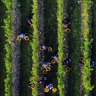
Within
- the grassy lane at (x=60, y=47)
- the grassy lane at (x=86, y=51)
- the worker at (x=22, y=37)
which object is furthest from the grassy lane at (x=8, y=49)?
the grassy lane at (x=86, y=51)

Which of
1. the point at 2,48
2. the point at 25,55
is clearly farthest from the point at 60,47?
the point at 2,48

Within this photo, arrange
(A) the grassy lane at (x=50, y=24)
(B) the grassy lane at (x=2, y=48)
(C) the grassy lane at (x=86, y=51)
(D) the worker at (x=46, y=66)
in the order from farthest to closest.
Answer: (B) the grassy lane at (x=2, y=48), (A) the grassy lane at (x=50, y=24), (D) the worker at (x=46, y=66), (C) the grassy lane at (x=86, y=51)

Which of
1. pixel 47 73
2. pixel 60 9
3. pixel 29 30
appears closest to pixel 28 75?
pixel 47 73

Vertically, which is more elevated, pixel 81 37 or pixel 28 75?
pixel 81 37

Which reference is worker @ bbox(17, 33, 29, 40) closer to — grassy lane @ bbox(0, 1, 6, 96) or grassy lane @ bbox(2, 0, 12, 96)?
grassy lane @ bbox(2, 0, 12, 96)

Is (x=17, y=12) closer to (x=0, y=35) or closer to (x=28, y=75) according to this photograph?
(x=0, y=35)

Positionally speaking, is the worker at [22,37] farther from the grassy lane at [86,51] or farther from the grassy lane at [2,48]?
the grassy lane at [86,51]

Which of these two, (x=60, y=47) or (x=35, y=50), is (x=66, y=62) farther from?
(x=35, y=50)

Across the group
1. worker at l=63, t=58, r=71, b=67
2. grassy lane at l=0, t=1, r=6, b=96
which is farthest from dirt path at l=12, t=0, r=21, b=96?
worker at l=63, t=58, r=71, b=67
